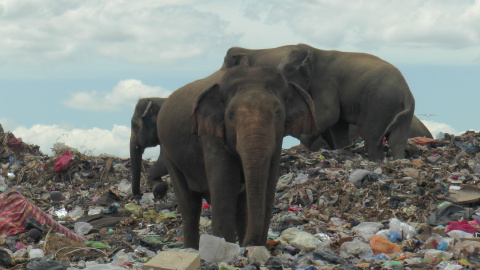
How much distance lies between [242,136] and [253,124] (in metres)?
0.13

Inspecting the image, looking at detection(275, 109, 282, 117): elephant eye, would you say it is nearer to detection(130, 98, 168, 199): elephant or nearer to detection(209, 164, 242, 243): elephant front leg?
detection(209, 164, 242, 243): elephant front leg

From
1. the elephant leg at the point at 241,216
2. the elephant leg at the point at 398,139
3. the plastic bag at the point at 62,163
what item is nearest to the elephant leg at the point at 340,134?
the elephant leg at the point at 398,139

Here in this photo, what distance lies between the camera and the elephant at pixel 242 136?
6.30m

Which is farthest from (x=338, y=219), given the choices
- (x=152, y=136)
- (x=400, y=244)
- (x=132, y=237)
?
(x=152, y=136)

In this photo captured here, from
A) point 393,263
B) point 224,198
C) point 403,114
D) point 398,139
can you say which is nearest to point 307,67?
point 403,114

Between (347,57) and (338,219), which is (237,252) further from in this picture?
(347,57)

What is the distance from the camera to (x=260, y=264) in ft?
20.4

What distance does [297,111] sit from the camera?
6.92 m

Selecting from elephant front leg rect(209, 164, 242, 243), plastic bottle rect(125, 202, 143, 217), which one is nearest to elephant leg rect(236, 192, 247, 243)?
elephant front leg rect(209, 164, 242, 243)

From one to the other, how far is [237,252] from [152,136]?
284 inches

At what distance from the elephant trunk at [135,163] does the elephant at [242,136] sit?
18.9 feet

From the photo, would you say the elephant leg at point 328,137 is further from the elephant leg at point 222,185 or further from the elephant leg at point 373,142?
the elephant leg at point 222,185

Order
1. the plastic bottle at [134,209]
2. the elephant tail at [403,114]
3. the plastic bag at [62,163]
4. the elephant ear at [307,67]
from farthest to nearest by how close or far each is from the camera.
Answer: the plastic bag at [62,163] < the elephant ear at [307,67] < the elephant tail at [403,114] < the plastic bottle at [134,209]

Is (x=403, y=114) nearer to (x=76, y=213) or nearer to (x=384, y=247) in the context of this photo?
(x=76, y=213)
